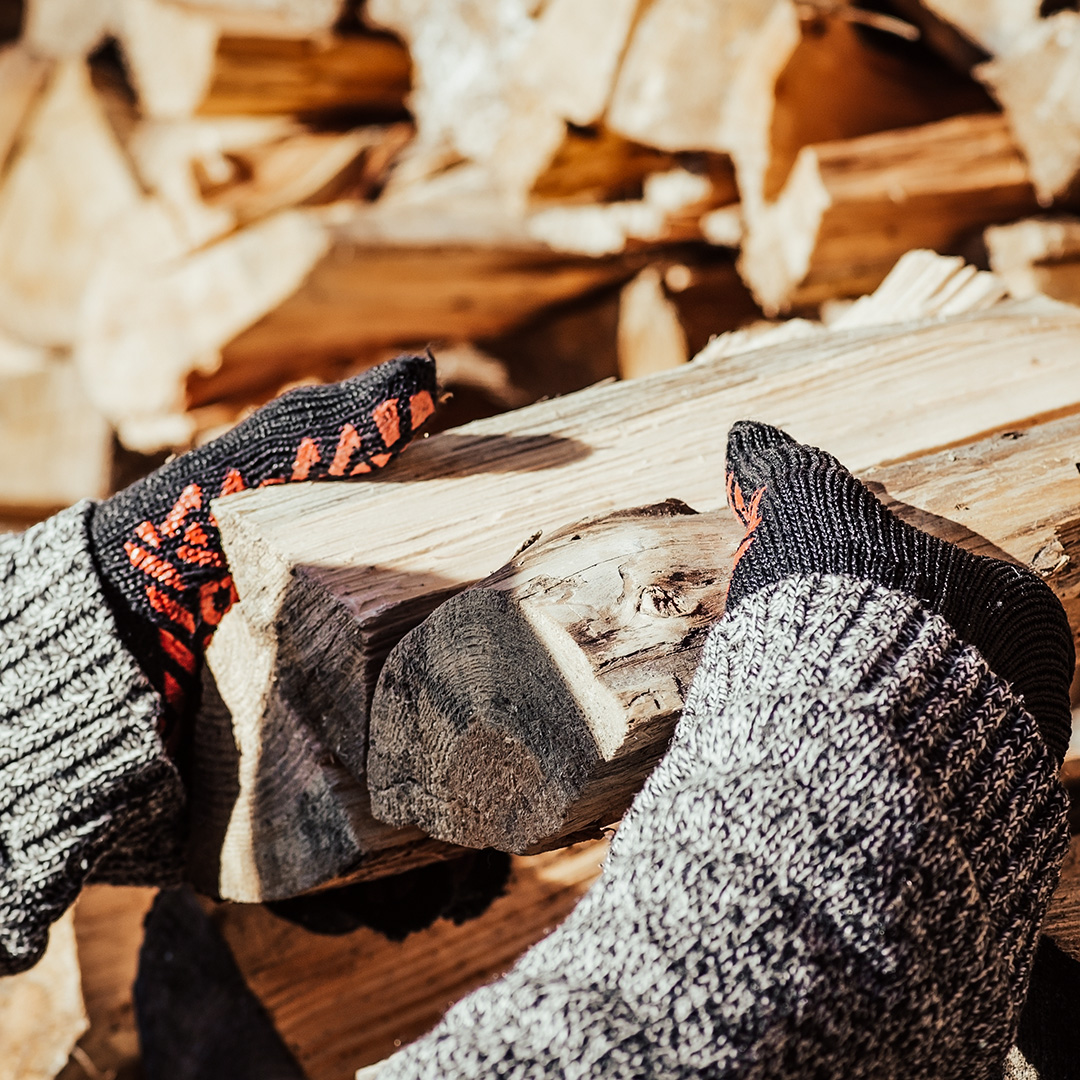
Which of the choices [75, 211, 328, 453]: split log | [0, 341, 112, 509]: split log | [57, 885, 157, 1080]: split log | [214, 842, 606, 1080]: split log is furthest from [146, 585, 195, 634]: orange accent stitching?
[0, 341, 112, 509]: split log

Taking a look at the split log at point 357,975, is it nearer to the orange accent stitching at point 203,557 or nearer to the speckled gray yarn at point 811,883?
the orange accent stitching at point 203,557

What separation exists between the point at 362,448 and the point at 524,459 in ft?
0.68

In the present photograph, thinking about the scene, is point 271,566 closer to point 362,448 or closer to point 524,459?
point 362,448

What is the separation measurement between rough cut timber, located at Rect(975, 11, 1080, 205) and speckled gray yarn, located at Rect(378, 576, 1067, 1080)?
1717mm

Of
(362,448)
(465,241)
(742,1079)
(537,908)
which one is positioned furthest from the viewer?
(465,241)

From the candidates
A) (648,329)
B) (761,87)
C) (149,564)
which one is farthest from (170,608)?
(648,329)

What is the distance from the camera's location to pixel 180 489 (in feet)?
4.04


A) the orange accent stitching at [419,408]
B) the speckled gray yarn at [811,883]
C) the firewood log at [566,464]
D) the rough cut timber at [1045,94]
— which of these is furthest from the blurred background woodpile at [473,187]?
the speckled gray yarn at [811,883]

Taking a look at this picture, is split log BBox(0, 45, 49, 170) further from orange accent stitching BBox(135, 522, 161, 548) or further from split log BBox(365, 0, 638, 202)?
orange accent stitching BBox(135, 522, 161, 548)

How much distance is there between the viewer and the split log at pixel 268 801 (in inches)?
43.6

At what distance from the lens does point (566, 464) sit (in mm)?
1269

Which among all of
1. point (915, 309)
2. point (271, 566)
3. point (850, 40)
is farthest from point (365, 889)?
point (850, 40)

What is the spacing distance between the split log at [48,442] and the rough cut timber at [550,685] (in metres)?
3.29

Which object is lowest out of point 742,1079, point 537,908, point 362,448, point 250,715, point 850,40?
point 537,908
